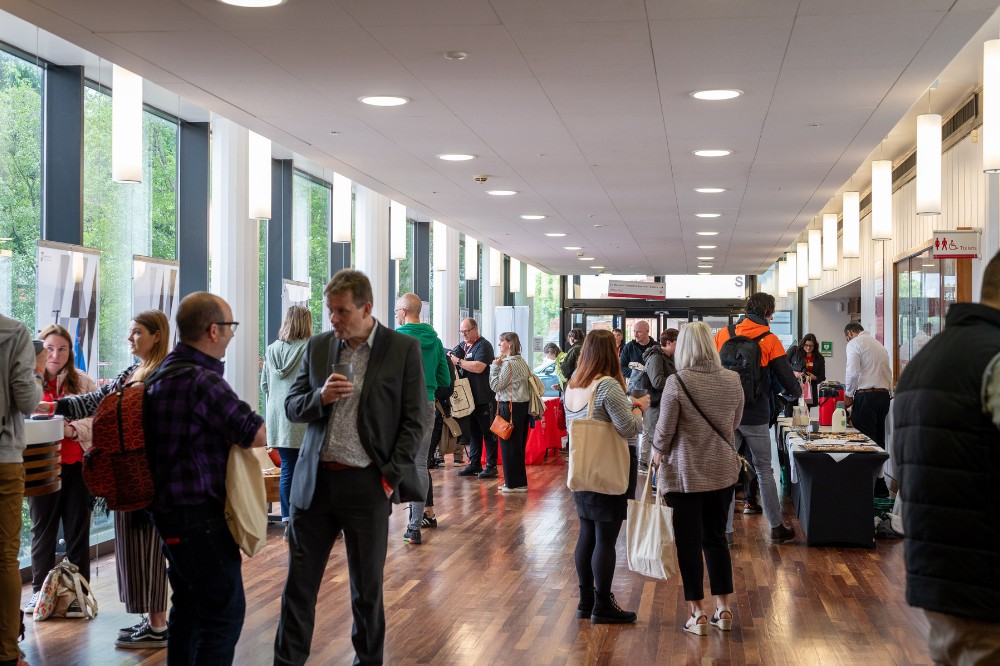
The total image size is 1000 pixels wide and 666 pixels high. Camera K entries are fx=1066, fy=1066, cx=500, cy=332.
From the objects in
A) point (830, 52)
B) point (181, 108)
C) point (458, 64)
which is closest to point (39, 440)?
point (458, 64)

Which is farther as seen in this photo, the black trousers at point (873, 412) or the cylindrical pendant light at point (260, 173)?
the black trousers at point (873, 412)

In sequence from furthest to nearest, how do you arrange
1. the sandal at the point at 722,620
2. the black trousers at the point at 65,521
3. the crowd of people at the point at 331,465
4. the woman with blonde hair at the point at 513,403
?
the woman with blonde hair at the point at 513,403 < the black trousers at the point at 65,521 < the sandal at the point at 722,620 < the crowd of people at the point at 331,465

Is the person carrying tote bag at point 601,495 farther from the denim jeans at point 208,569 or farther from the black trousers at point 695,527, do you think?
the denim jeans at point 208,569

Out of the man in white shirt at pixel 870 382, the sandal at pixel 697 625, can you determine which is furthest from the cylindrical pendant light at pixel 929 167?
the sandal at pixel 697 625

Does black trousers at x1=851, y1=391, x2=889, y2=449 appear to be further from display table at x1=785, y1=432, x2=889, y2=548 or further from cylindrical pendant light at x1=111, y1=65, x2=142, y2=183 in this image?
cylindrical pendant light at x1=111, y1=65, x2=142, y2=183

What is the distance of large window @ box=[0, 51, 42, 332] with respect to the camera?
6.81 meters

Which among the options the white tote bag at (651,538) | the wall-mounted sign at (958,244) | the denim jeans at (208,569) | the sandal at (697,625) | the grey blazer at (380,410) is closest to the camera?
the denim jeans at (208,569)

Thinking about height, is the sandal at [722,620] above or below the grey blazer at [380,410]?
below

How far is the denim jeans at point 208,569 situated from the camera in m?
3.46

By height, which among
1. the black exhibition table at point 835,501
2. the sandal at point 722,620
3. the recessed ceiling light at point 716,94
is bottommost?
the sandal at point 722,620

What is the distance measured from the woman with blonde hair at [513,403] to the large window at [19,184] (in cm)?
480

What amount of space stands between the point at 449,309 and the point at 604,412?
12491 millimetres

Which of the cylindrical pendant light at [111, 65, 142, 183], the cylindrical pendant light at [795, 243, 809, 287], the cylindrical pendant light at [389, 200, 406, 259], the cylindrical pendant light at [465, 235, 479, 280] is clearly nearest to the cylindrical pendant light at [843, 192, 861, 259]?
the cylindrical pendant light at [389, 200, 406, 259]

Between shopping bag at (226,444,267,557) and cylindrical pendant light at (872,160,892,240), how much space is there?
660 centimetres
